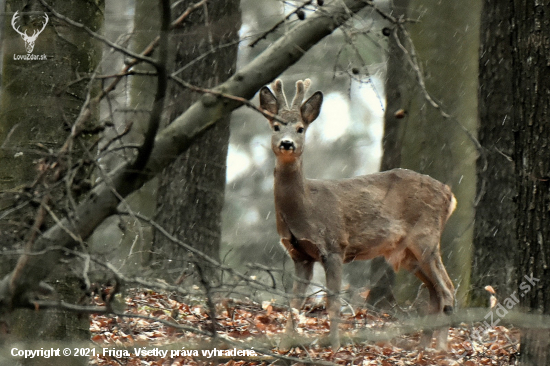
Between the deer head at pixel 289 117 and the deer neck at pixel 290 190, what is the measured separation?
0.40 feet

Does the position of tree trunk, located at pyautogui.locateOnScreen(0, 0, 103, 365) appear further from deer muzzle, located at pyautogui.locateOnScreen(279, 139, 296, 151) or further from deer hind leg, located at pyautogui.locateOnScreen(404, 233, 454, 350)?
deer hind leg, located at pyautogui.locateOnScreen(404, 233, 454, 350)

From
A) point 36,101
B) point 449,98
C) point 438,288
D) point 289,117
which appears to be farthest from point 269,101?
point 36,101

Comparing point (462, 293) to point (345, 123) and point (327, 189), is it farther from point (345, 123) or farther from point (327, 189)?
point (345, 123)

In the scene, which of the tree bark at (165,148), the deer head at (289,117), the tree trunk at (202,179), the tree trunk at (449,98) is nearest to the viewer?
the tree bark at (165,148)

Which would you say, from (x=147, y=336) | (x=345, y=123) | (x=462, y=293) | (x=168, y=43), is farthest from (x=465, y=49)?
(x=345, y=123)

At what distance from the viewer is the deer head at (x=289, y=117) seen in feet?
25.0

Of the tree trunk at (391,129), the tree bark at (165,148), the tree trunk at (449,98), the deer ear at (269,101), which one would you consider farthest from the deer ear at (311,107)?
the tree bark at (165,148)

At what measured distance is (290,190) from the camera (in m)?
8.00

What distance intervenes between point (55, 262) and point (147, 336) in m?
3.55

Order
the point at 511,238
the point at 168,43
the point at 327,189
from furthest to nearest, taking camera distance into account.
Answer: the point at 511,238, the point at 327,189, the point at 168,43

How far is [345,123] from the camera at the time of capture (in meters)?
23.3

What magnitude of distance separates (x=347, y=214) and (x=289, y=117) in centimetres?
126

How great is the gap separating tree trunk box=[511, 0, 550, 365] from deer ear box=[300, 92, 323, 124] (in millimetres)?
2975

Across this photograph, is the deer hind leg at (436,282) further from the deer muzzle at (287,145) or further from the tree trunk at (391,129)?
the deer muzzle at (287,145)
